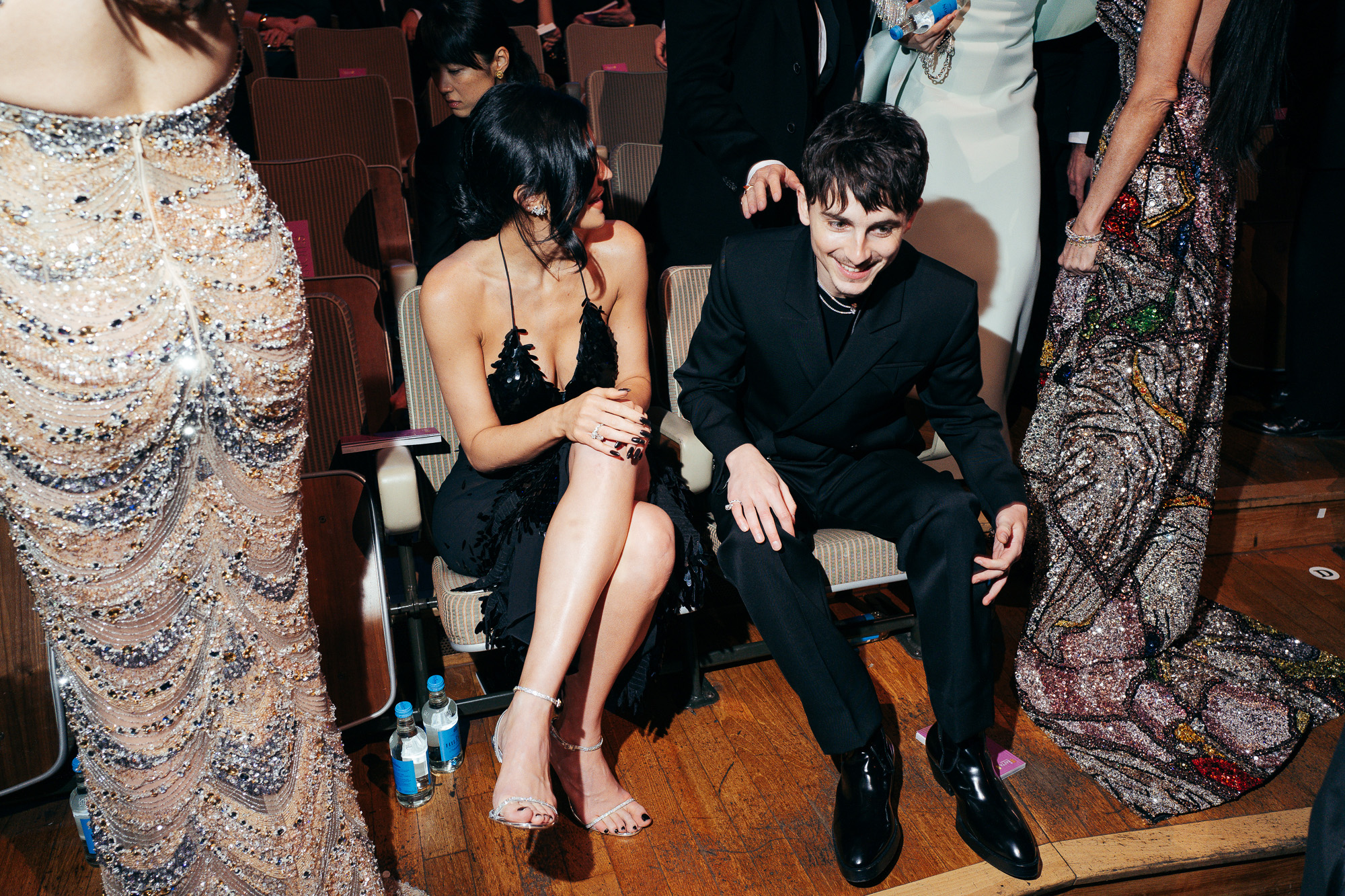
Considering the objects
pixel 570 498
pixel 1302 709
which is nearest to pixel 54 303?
pixel 570 498

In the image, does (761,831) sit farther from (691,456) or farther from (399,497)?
(399,497)

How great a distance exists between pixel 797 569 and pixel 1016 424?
5.56 ft

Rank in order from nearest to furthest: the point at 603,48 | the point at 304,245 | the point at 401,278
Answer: the point at 304,245 < the point at 401,278 < the point at 603,48

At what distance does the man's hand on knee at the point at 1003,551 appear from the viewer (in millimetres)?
1590

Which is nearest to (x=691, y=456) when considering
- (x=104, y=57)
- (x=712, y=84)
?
(x=712, y=84)

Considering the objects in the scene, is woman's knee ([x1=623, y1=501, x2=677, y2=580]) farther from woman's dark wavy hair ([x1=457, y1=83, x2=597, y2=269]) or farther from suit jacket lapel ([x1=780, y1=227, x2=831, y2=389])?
woman's dark wavy hair ([x1=457, y1=83, x2=597, y2=269])

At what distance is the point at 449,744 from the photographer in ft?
5.93

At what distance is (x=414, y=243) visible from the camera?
11.2 ft

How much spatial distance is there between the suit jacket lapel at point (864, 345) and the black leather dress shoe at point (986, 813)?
26.2 inches

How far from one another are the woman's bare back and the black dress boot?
4.65ft

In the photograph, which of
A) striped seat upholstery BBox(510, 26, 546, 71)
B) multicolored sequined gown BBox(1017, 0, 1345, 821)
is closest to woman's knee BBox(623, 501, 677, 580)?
multicolored sequined gown BBox(1017, 0, 1345, 821)

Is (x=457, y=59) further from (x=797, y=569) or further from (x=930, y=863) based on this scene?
(x=930, y=863)

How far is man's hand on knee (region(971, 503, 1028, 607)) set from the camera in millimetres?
1590

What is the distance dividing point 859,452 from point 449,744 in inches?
39.5
